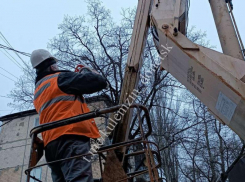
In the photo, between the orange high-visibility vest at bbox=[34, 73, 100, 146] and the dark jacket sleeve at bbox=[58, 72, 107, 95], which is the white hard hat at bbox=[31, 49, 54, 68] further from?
the dark jacket sleeve at bbox=[58, 72, 107, 95]

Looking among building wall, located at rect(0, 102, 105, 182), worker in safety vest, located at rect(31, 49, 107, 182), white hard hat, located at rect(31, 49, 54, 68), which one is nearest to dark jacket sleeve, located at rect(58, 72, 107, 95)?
worker in safety vest, located at rect(31, 49, 107, 182)

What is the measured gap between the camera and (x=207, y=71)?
7.57 ft

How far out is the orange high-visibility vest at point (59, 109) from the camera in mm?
2613

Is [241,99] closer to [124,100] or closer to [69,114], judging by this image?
[69,114]

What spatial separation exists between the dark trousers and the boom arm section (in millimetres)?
1145

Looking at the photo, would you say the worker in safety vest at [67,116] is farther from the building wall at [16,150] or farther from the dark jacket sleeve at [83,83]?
the building wall at [16,150]

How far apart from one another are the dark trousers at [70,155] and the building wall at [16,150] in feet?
42.6

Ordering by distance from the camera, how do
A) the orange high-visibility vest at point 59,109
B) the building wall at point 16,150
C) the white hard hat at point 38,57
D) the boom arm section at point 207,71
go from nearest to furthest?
the boom arm section at point 207,71 < the orange high-visibility vest at point 59,109 < the white hard hat at point 38,57 < the building wall at point 16,150

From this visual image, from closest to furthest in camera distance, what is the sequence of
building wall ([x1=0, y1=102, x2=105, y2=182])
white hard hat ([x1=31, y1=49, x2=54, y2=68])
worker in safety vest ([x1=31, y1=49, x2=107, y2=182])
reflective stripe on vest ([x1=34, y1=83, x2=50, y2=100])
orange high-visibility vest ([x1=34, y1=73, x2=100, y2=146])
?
worker in safety vest ([x1=31, y1=49, x2=107, y2=182]) < orange high-visibility vest ([x1=34, y1=73, x2=100, y2=146]) < reflective stripe on vest ([x1=34, y1=83, x2=50, y2=100]) < white hard hat ([x1=31, y1=49, x2=54, y2=68]) < building wall ([x1=0, y1=102, x2=105, y2=182])

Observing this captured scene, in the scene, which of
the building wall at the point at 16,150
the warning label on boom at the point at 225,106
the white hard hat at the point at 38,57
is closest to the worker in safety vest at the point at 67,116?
the white hard hat at the point at 38,57

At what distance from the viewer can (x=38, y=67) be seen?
10.6ft

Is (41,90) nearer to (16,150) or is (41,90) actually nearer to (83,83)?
(83,83)

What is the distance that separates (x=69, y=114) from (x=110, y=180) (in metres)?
A: 0.71

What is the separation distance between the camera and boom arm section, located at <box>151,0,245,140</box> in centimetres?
212
